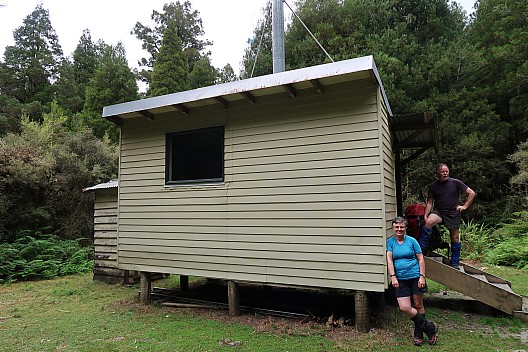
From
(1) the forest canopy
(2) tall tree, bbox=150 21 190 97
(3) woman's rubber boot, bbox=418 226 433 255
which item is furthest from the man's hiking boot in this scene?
(2) tall tree, bbox=150 21 190 97

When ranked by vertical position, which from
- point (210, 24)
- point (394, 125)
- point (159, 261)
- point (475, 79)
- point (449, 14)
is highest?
point (210, 24)

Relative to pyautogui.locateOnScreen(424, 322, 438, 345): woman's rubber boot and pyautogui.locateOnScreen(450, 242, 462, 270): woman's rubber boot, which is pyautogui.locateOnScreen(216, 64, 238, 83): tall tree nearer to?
pyautogui.locateOnScreen(450, 242, 462, 270): woman's rubber boot

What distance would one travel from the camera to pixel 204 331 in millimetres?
4242

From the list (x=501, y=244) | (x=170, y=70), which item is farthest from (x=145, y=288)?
(x=170, y=70)

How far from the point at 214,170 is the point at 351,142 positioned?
216cm

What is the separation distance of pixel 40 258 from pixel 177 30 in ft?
68.3

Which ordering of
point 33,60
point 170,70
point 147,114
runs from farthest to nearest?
1. point 33,60
2. point 170,70
3. point 147,114

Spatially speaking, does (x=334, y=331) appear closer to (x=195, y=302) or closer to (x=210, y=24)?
(x=195, y=302)

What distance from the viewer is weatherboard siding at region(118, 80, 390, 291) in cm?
406

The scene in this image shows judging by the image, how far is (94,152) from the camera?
492 inches

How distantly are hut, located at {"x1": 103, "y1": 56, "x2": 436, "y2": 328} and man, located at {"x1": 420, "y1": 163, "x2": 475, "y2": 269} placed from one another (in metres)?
0.61

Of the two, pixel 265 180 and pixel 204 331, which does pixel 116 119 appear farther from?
pixel 204 331

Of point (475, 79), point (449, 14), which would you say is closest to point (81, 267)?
point (475, 79)

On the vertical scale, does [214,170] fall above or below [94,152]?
below
